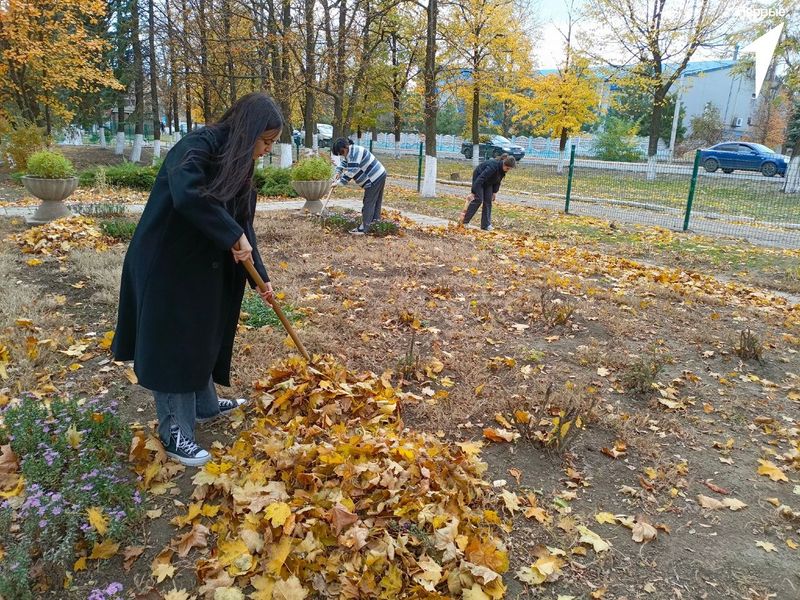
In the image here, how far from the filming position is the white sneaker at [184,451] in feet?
8.65

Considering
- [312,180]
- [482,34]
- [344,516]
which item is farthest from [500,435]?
[482,34]

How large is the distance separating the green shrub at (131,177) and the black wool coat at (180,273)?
1094cm

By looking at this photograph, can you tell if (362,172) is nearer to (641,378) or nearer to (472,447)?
(641,378)

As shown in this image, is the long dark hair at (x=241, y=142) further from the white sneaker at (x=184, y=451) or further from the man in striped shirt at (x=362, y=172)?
the man in striped shirt at (x=362, y=172)

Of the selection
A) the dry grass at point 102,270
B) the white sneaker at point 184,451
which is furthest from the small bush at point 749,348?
the dry grass at point 102,270

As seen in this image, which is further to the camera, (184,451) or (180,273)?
(184,451)

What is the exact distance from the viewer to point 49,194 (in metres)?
7.90

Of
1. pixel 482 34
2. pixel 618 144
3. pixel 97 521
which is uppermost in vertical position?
pixel 482 34

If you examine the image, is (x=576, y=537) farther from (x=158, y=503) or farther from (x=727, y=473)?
(x=158, y=503)

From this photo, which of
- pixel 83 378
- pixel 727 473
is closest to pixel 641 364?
pixel 727 473

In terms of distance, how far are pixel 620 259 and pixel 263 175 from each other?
8297 mm

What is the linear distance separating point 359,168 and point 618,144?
2741 cm

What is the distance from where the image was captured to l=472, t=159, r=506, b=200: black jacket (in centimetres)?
930

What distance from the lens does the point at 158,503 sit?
242cm
